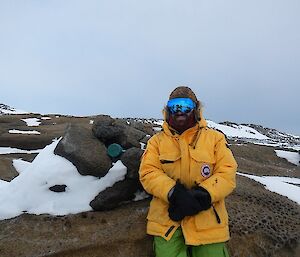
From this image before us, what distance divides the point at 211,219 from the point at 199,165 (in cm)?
91

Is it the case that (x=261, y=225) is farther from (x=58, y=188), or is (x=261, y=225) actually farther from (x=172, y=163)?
(x=58, y=188)

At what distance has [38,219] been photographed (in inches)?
356

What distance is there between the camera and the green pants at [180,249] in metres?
6.72

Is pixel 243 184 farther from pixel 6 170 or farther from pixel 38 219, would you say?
pixel 6 170

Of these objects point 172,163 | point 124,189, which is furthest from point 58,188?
point 172,163

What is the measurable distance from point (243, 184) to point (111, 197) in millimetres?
5067

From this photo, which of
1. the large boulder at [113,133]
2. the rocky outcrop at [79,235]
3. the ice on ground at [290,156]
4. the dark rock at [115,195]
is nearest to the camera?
the rocky outcrop at [79,235]

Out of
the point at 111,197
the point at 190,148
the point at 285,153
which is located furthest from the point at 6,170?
the point at 285,153

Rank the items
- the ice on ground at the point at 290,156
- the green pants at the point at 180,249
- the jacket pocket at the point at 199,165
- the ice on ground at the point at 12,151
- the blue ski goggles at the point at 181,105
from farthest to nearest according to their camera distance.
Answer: the ice on ground at the point at 12,151, the ice on ground at the point at 290,156, the blue ski goggles at the point at 181,105, the jacket pocket at the point at 199,165, the green pants at the point at 180,249

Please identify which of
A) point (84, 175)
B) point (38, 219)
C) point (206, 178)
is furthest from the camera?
point (84, 175)

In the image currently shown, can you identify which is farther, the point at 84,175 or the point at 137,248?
the point at 84,175

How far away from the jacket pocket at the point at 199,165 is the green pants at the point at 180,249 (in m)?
0.94

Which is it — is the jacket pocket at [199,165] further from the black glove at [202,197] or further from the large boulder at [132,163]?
the large boulder at [132,163]

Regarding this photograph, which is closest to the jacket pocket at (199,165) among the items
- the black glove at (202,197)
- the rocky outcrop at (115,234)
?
the black glove at (202,197)
